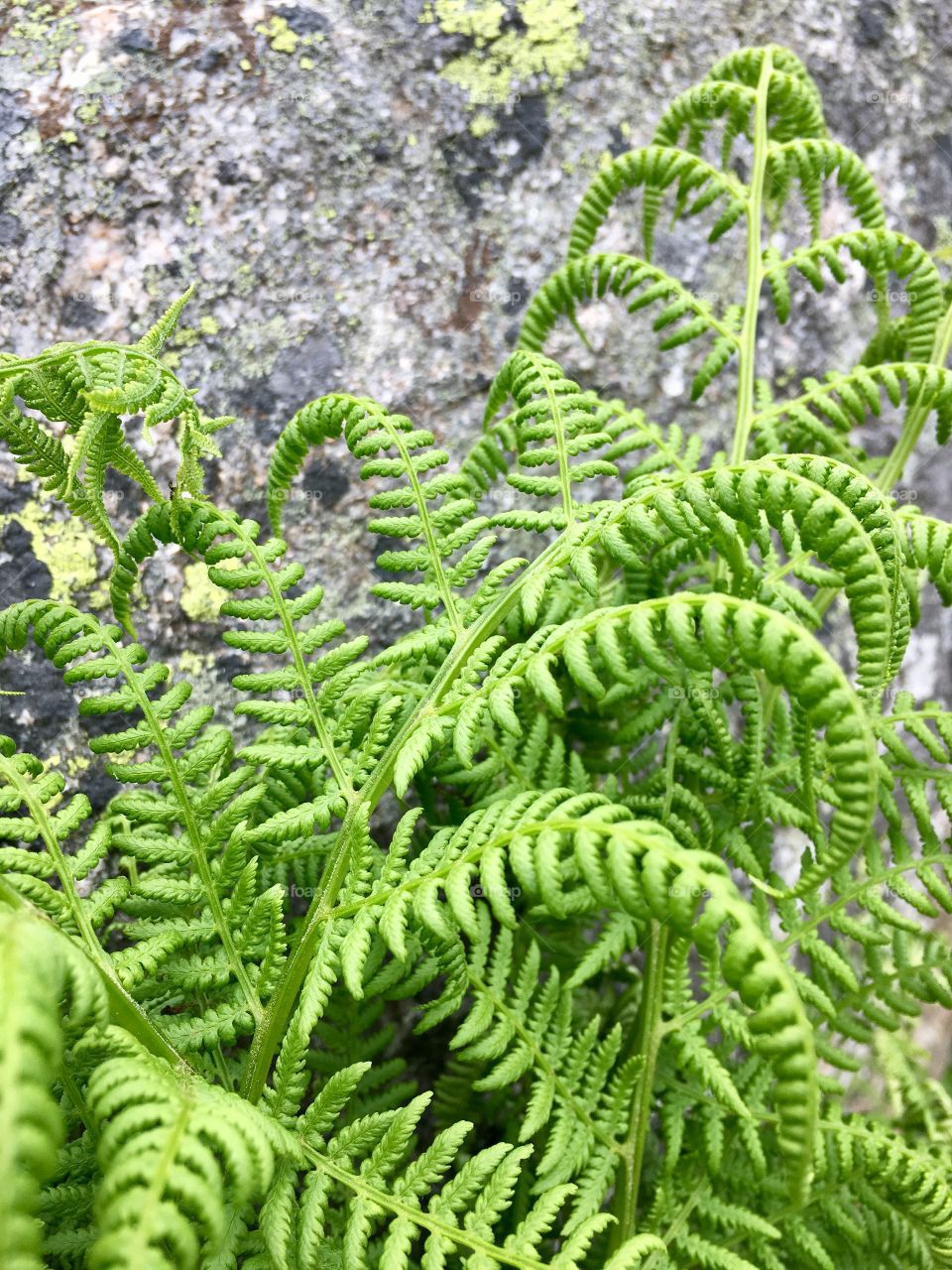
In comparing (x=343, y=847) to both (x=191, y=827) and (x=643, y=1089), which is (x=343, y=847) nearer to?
(x=191, y=827)

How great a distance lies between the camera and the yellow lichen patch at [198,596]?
196cm

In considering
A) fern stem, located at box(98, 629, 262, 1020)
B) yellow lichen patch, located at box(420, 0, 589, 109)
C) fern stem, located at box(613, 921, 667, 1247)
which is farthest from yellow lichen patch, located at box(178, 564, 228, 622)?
yellow lichen patch, located at box(420, 0, 589, 109)

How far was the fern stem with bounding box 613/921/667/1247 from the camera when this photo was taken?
1.53 m

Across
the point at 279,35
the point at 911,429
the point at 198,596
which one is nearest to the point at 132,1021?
the point at 198,596

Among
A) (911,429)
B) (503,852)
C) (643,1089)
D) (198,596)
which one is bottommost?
(643,1089)

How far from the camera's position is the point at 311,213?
86.7 inches

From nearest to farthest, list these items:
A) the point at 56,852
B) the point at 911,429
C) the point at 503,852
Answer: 1. the point at 503,852
2. the point at 56,852
3. the point at 911,429

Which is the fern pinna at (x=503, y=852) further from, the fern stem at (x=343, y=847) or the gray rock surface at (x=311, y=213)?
the gray rock surface at (x=311, y=213)

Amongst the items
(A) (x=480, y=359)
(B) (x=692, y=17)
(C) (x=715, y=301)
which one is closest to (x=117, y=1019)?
(A) (x=480, y=359)

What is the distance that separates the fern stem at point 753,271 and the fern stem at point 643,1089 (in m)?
0.93

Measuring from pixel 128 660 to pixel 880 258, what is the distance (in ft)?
5.20

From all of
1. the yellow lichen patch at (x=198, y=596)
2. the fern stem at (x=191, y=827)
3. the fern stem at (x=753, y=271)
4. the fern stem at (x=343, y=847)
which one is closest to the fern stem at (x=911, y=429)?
the fern stem at (x=753, y=271)

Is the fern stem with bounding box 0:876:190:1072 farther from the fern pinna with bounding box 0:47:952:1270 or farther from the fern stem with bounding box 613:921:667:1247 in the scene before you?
the fern stem with bounding box 613:921:667:1247

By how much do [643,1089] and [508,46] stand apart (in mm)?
2409
